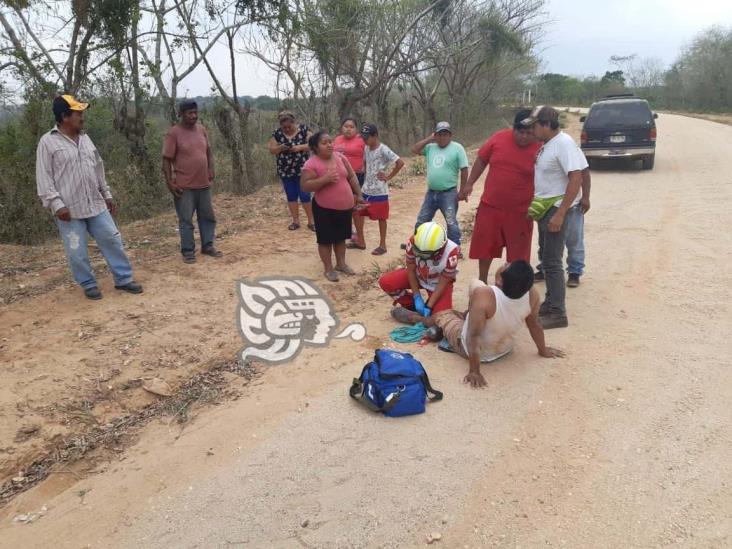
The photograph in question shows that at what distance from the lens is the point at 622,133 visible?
12055 mm

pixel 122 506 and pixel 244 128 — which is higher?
pixel 244 128

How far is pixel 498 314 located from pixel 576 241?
6.69ft

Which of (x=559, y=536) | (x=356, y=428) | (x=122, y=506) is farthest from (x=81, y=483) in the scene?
(x=559, y=536)

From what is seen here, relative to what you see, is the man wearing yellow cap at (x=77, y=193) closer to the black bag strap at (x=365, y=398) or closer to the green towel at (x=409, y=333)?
the green towel at (x=409, y=333)

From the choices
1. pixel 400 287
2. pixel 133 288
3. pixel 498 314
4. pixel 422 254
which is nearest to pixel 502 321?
pixel 498 314

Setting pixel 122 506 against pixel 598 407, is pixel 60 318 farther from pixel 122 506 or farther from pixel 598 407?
pixel 598 407

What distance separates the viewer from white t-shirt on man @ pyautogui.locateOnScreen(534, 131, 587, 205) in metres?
4.21

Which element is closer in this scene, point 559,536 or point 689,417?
point 559,536

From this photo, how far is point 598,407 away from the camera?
337cm

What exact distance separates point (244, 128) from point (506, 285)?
791 centimetres

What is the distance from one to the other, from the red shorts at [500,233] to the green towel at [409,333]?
35.1 inches

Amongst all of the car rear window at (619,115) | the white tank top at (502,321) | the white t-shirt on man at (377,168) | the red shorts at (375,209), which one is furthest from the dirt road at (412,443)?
the car rear window at (619,115)

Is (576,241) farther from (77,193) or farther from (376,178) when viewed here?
(77,193)

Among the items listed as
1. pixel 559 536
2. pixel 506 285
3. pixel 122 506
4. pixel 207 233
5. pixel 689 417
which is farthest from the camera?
pixel 207 233
